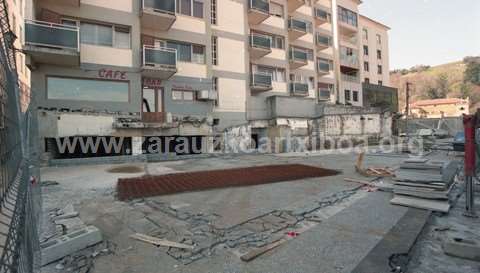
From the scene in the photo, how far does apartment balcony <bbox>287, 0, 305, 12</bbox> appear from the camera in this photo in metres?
24.0

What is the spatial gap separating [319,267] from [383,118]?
27.5m

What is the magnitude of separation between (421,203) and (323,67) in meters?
24.0

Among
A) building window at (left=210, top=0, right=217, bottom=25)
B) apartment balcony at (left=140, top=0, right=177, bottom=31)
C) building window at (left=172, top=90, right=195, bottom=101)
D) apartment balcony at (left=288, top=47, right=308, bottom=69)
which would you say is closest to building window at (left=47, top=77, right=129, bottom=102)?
building window at (left=172, top=90, right=195, bottom=101)

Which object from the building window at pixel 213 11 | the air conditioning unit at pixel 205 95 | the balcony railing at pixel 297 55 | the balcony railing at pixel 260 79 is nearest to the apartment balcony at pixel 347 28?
the balcony railing at pixel 297 55

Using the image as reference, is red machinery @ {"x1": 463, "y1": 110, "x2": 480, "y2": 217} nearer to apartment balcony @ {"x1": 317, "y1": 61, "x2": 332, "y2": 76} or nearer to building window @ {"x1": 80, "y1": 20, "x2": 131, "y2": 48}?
building window @ {"x1": 80, "y1": 20, "x2": 131, "y2": 48}

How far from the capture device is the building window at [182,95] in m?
16.6

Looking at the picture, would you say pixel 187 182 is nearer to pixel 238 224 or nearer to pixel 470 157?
pixel 238 224

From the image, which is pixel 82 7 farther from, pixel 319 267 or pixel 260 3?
pixel 319 267

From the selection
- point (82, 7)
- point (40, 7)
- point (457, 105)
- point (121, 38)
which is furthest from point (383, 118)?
point (457, 105)

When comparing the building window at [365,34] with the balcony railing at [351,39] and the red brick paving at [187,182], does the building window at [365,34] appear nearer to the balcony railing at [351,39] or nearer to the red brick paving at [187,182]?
the balcony railing at [351,39]

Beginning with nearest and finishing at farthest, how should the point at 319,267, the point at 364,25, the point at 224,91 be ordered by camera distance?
the point at 319,267 < the point at 224,91 < the point at 364,25

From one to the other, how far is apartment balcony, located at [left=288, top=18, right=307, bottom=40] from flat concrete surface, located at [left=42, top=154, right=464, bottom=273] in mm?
20462

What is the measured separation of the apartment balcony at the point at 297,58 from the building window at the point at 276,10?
130 inches

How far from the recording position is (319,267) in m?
2.88
